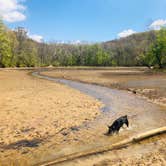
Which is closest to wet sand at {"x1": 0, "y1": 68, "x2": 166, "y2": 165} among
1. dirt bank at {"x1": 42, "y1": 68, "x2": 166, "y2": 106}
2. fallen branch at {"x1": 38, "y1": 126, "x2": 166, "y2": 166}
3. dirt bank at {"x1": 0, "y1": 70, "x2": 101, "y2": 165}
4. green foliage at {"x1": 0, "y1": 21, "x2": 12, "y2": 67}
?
dirt bank at {"x1": 0, "y1": 70, "x2": 101, "y2": 165}

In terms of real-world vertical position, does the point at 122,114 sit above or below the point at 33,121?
below

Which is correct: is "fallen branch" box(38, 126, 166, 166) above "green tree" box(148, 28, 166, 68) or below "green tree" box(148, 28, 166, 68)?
below

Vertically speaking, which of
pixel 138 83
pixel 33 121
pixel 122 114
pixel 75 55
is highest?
pixel 75 55

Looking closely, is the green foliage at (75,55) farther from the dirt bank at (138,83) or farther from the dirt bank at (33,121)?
the dirt bank at (33,121)

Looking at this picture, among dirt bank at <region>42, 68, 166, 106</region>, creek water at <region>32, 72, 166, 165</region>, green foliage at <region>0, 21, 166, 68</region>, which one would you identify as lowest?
creek water at <region>32, 72, 166, 165</region>

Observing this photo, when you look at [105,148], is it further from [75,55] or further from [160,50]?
[75,55]

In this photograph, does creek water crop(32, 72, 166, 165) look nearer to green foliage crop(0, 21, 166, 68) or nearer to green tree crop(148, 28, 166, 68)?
green tree crop(148, 28, 166, 68)

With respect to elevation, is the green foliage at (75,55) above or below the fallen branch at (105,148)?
above

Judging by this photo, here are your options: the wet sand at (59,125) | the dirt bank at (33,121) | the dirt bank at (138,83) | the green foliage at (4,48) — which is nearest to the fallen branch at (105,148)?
the wet sand at (59,125)

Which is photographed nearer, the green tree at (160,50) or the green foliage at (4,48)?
the green foliage at (4,48)

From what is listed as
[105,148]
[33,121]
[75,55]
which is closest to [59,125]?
[33,121]

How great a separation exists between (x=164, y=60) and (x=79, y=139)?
250 feet

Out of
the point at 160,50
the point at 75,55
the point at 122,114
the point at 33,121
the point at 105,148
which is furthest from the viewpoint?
the point at 75,55

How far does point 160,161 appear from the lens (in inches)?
328
